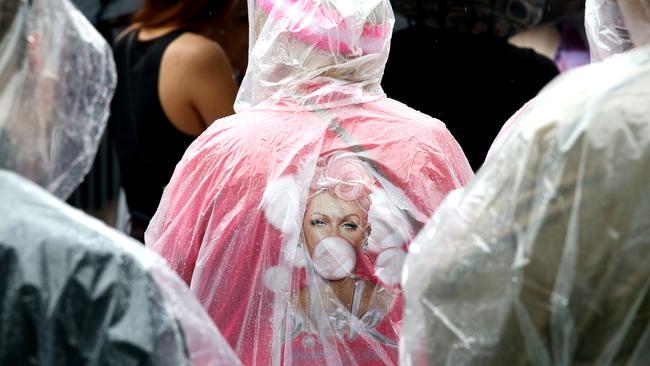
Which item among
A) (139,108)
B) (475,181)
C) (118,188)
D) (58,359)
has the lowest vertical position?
(118,188)

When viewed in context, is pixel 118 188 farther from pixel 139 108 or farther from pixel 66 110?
pixel 66 110

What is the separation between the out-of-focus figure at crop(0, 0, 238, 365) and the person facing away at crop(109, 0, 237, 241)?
173 centimetres

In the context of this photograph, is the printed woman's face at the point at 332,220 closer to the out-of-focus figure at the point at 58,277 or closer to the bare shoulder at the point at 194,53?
the out-of-focus figure at the point at 58,277

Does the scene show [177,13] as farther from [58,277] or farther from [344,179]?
[58,277]

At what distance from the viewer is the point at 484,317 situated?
159 cm

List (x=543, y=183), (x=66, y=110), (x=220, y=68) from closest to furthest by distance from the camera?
(x=543, y=183)
(x=66, y=110)
(x=220, y=68)

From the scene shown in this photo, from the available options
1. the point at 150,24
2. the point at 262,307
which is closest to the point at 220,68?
the point at 150,24

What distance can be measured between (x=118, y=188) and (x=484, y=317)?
10.9 feet

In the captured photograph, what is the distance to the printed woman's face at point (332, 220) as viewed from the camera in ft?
7.97

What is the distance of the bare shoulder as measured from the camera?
3.53m

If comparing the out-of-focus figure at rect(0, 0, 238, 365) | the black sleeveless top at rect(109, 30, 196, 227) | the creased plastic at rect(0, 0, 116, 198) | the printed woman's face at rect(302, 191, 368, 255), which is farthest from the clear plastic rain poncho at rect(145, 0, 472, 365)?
the black sleeveless top at rect(109, 30, 196, 227)

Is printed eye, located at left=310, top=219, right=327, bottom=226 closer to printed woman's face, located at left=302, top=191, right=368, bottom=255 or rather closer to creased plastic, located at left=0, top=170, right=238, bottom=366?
printed woman's face, located at left=302, top=191, right=368, bottom=255

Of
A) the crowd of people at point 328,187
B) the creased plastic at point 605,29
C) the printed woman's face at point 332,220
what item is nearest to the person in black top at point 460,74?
the crowd of people at point 328,187

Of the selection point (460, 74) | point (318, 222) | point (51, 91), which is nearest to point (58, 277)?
point (51, 91)
